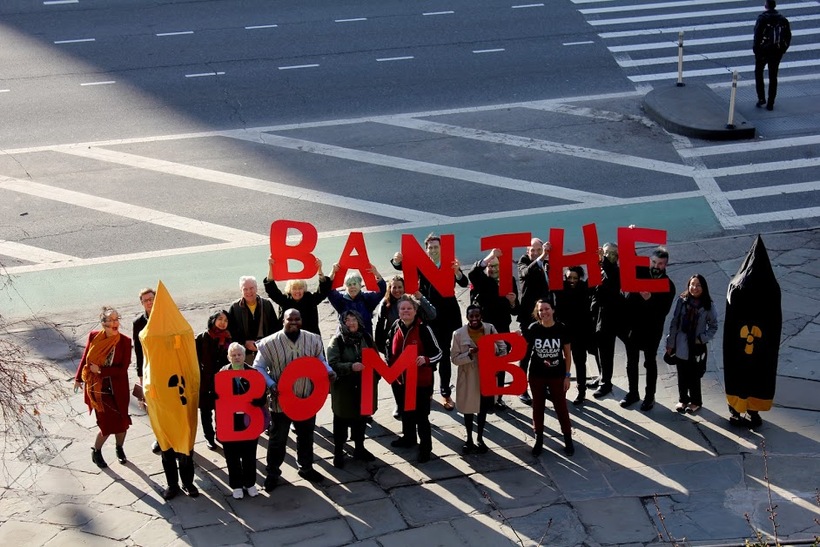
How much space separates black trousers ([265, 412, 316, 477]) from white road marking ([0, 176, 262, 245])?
6.37 metres

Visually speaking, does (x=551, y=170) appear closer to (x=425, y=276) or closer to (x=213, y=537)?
(x=425, y=276)

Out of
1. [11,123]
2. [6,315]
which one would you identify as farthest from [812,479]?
[11,123]

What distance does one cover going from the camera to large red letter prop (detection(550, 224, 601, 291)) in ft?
41.4

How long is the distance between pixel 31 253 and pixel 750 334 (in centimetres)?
1073

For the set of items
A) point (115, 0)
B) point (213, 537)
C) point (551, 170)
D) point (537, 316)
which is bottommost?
point (213, 537)

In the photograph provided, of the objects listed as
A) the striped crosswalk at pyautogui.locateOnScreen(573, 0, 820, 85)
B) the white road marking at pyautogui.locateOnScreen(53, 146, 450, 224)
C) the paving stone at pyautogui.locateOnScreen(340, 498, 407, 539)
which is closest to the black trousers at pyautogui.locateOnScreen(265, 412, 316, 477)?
the paving stone at pyautogui.locateOnScreen(340, 498, 407, 539)

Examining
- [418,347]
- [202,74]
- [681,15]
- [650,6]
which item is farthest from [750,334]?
[650,6]

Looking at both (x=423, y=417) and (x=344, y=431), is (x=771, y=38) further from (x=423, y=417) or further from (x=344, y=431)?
(x=344, y=431)

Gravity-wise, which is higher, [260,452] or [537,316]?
[537,316]

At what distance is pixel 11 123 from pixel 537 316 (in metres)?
13.8

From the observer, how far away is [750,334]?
11930 mm

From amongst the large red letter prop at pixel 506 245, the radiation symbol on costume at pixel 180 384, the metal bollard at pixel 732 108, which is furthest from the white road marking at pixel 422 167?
the radiation symbol on costume at pixel 180 384

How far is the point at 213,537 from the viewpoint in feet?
34.3

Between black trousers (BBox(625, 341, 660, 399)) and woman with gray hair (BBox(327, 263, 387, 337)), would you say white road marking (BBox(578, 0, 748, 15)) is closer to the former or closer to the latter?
black trousers (BBox(625, 341, 660, 399))
